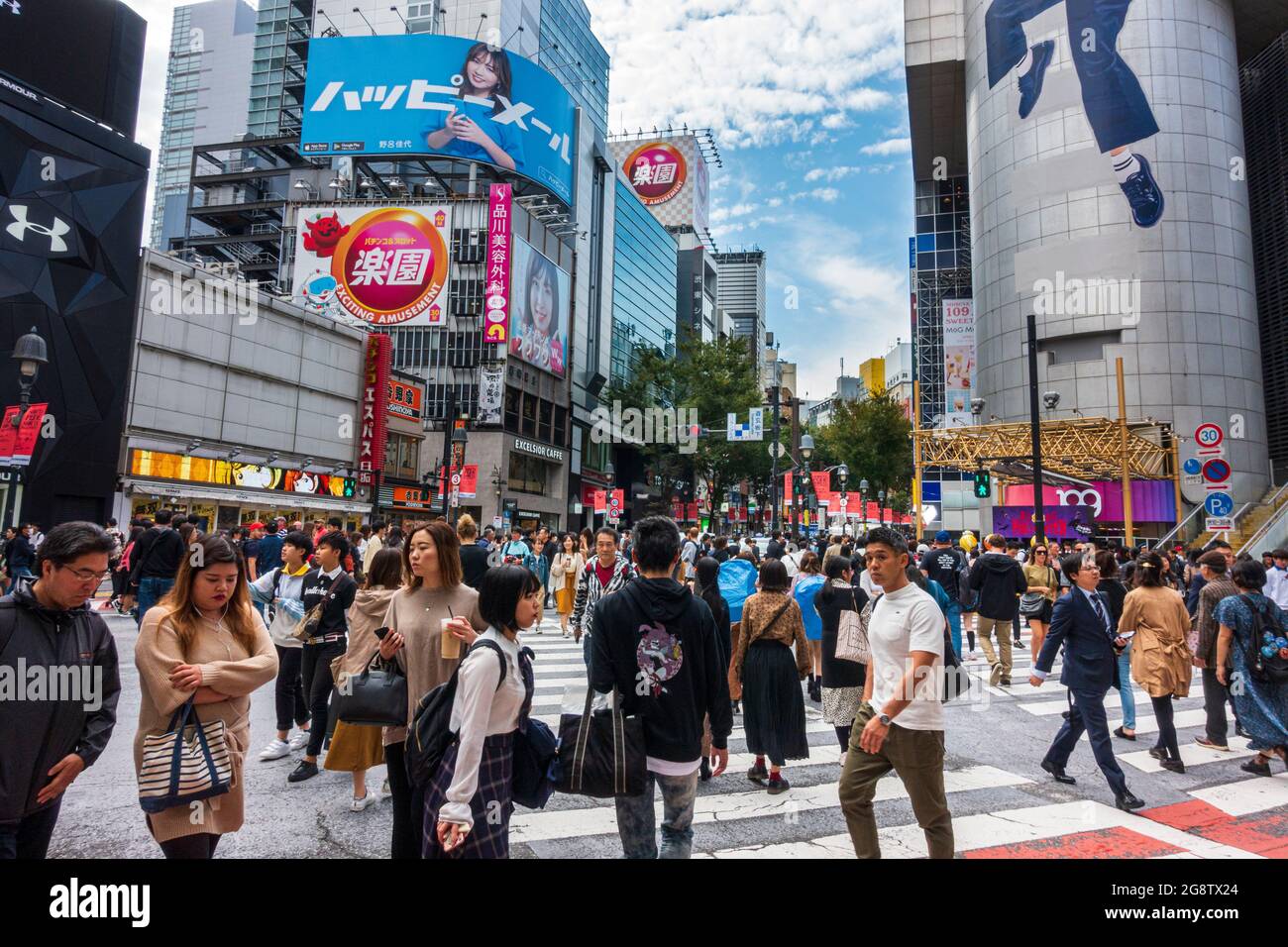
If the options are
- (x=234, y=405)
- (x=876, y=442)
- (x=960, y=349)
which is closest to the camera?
(x=234, y=405)

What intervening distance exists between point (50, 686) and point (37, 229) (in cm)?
2405

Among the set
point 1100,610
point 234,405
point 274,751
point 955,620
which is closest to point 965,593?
point 955,620

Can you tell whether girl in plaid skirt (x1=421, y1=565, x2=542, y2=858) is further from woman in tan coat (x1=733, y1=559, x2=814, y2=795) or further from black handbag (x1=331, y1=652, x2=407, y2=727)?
woman in tan coat (x1=733, y1=559, x2=814, y2=795)

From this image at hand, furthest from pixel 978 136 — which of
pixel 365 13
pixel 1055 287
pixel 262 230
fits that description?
pixel 262 230

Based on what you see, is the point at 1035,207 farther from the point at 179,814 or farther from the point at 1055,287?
the point at 179,814

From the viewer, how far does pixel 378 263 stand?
42.1 meters

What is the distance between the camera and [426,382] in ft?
136

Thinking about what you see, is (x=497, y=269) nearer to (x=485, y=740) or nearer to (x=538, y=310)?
(x=538, y=310)

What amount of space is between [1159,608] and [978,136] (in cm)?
4002

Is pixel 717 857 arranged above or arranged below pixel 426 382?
below

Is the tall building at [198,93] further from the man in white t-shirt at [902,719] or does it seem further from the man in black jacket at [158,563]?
the man in white t-shirt at [902,719]

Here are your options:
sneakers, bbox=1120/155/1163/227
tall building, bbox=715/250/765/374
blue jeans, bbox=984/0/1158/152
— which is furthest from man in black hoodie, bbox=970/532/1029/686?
tall building, bbox=715/250/765/374

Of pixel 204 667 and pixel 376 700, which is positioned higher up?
pixel 204 667
